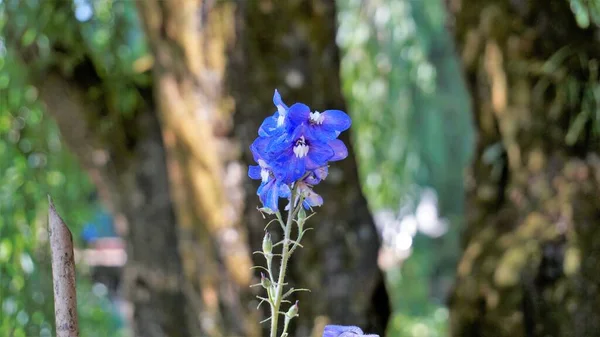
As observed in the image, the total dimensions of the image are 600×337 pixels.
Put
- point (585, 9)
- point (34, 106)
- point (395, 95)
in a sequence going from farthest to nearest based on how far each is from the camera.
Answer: point (395, 95) < point (34, 106) < point (585, 9)

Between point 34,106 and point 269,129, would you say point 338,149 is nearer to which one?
point 269,129

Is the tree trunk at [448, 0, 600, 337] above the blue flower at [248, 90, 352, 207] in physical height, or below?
above

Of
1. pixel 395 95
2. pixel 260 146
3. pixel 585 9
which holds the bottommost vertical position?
pixel 260 146

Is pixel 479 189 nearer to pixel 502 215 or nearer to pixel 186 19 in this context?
pixel 502 215

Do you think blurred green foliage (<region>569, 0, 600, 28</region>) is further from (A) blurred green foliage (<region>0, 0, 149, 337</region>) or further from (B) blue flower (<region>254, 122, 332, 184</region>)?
(A) blurred green foliage (<region>0, 0, 149, 337</region>)

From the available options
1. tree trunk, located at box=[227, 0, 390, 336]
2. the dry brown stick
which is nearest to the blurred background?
tree trunk, located at box=[227, 0, 390, 336]

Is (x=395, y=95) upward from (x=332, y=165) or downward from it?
upward

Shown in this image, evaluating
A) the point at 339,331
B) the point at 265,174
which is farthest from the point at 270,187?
the point at 339,331

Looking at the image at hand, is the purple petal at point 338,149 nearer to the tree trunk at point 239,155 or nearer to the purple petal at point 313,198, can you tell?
the purple petal at point 313,198
